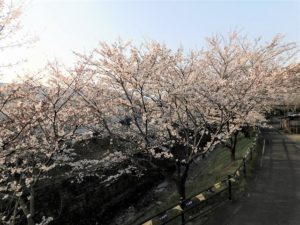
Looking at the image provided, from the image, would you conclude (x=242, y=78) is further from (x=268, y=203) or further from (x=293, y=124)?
(x=293, y=124)

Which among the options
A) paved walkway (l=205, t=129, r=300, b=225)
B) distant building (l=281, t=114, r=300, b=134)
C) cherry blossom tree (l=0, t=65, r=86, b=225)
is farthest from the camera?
distant building (l=281, t=114, r=300, b=134)

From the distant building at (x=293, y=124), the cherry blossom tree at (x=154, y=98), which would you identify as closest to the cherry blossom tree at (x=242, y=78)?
the cherry blossom tree at (x=154, y=98)

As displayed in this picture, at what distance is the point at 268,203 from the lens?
11641 millimetres

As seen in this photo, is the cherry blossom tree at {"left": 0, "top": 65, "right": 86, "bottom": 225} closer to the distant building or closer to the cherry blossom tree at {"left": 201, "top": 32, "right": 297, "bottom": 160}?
the cherry blossom tree at {"left": 201, "top": 32, "right": 297, "bottom": 160}

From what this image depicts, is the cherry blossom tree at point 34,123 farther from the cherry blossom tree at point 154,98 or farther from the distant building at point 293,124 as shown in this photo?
the distant building at point 293,124

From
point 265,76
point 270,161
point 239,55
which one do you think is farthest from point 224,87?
point 270,161

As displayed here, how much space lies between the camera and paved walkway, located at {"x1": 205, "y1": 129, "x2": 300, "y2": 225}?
10031mm

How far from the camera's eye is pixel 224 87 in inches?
515

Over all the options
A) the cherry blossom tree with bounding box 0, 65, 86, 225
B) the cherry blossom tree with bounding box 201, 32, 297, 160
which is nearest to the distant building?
the cherry blossom tree with bounding box 201, 32, 297, 160

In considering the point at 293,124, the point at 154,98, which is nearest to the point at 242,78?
the point at 154,98

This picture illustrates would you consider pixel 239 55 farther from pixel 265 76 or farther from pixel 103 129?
pixel 103 129

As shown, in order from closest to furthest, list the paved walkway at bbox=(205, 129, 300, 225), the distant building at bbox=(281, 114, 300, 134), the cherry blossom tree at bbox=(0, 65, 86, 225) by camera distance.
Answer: the cherry blossom tree at bbox=(0, 65, 86, 225) < the paved walkway at bbox=(205, 129, 300, 225) < the distant building at bbox=(281, 114, 300, 134)

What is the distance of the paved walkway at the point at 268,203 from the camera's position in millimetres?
10031

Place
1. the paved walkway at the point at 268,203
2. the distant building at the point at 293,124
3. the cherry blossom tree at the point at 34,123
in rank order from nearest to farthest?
1. the cherry blossom tree at the point at 34,123
2. the paved walkway at the point at 268,203
3. the distant building at the point at 293,124
